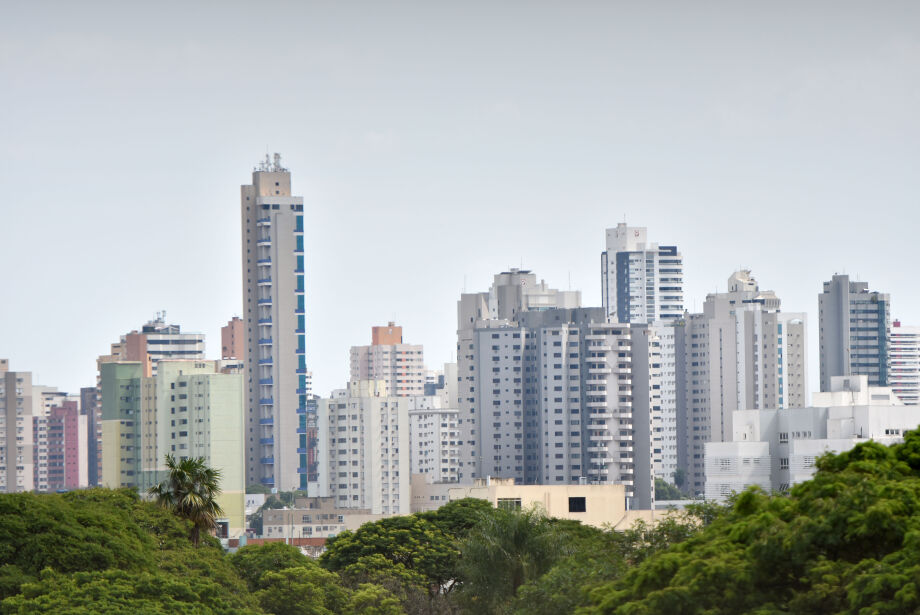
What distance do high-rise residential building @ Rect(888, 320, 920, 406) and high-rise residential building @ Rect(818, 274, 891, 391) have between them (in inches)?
1002

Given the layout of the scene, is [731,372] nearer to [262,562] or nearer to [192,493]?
[262,562]

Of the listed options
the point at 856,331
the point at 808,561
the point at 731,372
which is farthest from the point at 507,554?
the point at 856,331

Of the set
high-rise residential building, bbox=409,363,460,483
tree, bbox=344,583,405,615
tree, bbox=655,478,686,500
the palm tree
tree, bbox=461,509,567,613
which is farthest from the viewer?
high-rise residential building, bbox=409,363,460,483

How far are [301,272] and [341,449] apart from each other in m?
21.4

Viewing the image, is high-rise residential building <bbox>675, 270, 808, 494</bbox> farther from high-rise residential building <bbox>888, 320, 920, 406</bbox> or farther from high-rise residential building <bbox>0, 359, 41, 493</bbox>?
high-rise residential building <bbox>0, 359, 41, 493</bbox>

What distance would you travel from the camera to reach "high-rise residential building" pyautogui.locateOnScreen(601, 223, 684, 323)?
185 m

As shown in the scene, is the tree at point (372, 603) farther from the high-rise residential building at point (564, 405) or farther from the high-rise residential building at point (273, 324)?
the high-rise residential building at point (273, 324)

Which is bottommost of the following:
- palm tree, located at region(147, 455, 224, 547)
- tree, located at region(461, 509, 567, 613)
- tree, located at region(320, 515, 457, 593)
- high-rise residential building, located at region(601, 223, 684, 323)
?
tree, located at region(320, 515, 457, 593)

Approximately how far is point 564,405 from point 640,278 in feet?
Result: 203

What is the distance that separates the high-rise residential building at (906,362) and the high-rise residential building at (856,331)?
83.5ft

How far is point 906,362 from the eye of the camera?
184750 millimetres

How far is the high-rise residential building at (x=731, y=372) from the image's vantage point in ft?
473

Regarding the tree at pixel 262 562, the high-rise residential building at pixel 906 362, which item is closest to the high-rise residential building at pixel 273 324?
the high-rise residential building at pixel 906 362

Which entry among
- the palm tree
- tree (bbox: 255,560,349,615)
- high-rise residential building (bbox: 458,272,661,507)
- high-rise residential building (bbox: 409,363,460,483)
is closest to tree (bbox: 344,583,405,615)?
tree (bbox: 255,560,349,615)
